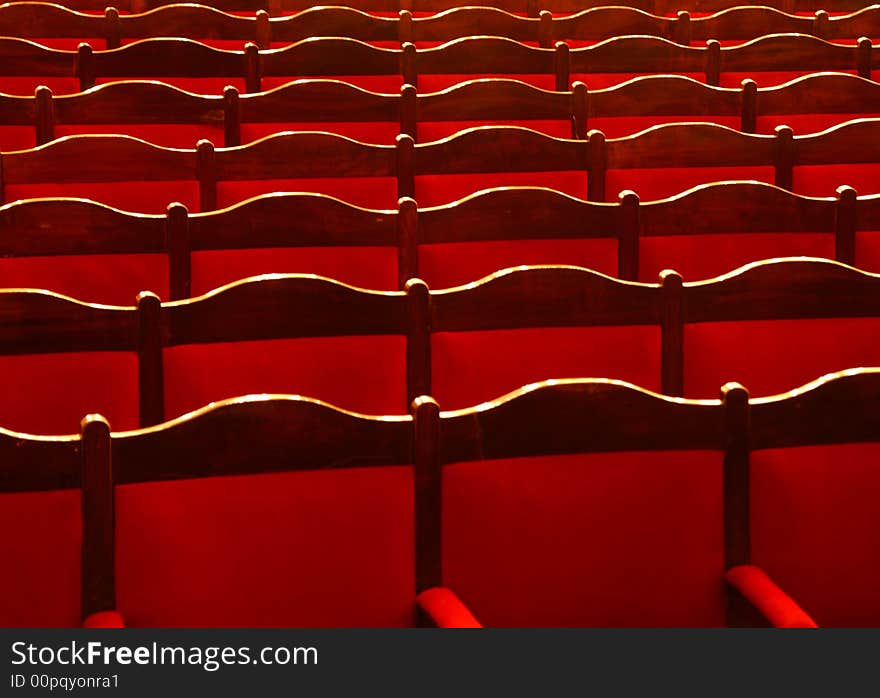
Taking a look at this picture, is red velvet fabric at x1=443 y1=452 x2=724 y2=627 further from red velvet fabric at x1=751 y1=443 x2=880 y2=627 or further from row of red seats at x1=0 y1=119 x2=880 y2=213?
row of red seats at x1=0 y1=119 x2=880 y2=213

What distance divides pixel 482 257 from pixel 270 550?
0.32 m

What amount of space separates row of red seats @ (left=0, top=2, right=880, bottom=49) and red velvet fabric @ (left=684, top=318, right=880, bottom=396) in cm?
60

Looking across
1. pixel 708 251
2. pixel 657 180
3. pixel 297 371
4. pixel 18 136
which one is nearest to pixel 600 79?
pixel 657 180

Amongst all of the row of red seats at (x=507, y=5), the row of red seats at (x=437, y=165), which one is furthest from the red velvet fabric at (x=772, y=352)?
the row of red seats at (x=507, y=5)

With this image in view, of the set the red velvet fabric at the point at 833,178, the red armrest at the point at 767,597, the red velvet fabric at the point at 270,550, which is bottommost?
the red armrest at the point at 767,597

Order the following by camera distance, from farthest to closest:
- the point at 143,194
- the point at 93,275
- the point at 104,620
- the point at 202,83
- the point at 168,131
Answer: the point at 202,83 < the point at 168,131 < the point at 143,194 < the point at 93,275 < the point at 104,620

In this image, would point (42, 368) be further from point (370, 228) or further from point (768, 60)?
point (768, 60)

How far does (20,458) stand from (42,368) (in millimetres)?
159

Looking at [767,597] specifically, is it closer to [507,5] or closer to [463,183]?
[463,183]

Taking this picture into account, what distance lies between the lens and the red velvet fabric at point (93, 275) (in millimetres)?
675

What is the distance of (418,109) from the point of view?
3.05ft

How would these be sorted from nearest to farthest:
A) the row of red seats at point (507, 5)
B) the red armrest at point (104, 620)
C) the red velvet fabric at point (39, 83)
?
the red armrest at point (104, 620) < the red velvet fabric at point (39, 83) < the row of red seats at point (507, 5)

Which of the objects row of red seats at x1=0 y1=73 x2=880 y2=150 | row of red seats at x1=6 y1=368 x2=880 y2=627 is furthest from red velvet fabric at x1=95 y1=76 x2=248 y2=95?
row of red seats at x1=6 y1=368 x2=880 y2=627

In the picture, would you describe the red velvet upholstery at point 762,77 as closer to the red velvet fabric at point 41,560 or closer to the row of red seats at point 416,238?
the row of red seats at point 416,238
